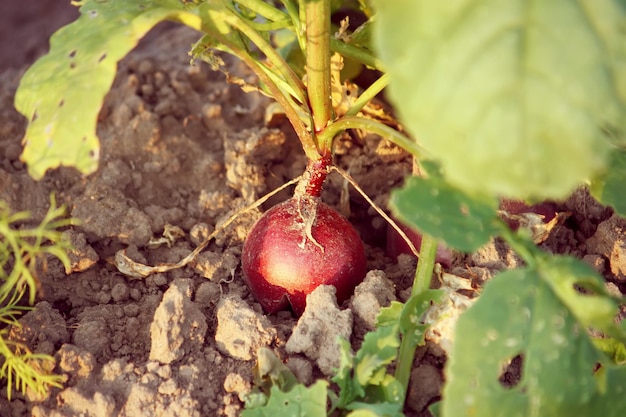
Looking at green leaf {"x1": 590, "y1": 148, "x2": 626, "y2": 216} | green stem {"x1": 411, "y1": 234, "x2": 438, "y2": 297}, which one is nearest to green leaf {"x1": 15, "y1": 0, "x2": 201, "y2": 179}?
green stem {"x1": 411, "y1": 234, "x2": 438, "y2": 297}

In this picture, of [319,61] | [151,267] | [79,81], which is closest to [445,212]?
[319,61]

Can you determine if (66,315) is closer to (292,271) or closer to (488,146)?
(292,271)

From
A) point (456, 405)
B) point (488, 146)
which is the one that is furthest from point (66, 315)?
point (488, 146)

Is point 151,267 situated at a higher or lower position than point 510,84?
lower

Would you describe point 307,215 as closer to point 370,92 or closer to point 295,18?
point 370,92

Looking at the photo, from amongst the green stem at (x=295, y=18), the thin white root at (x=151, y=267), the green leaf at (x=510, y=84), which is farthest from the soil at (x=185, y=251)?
the green leaf at (x=510, y=84)

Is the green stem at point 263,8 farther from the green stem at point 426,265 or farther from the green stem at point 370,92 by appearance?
the green stem at point 426,265
